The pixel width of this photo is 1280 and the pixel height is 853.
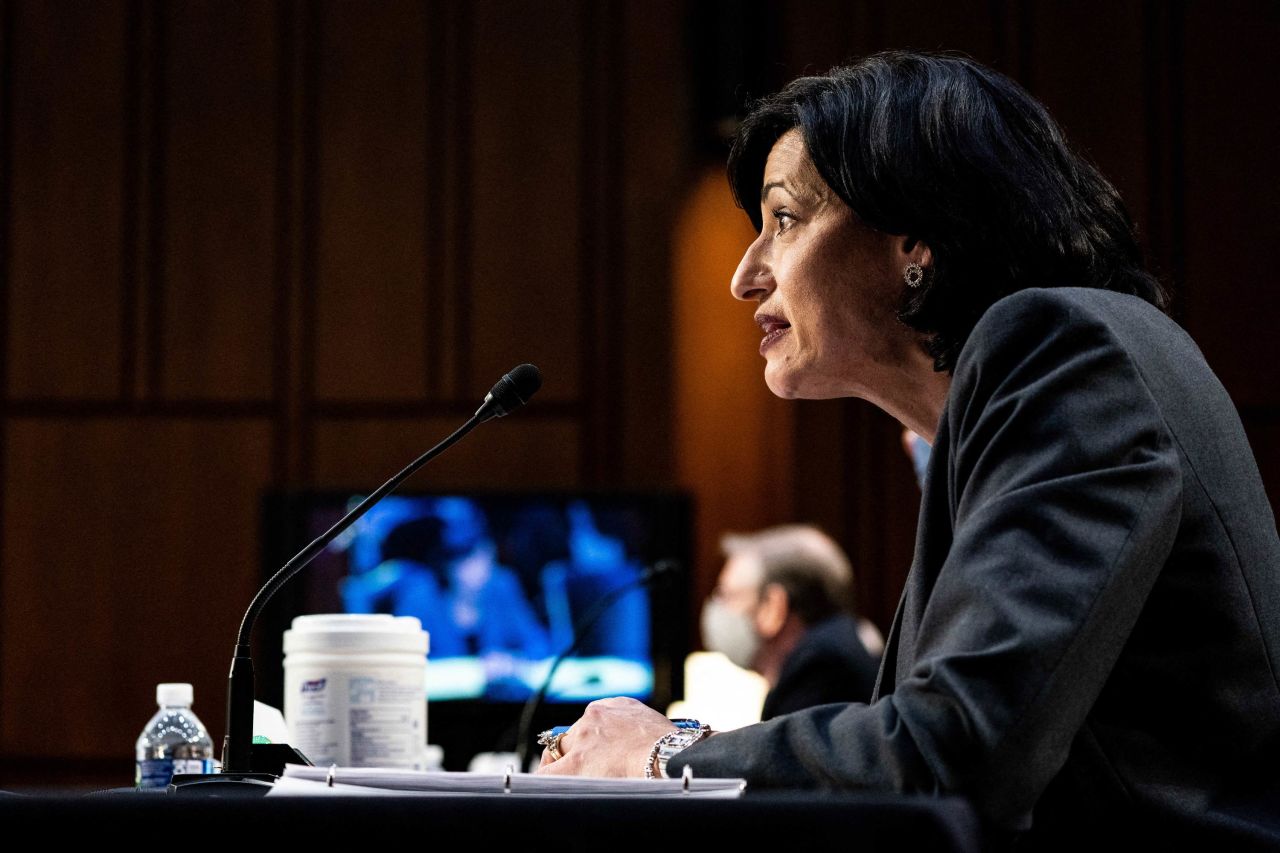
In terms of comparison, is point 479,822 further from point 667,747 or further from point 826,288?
point 826,288

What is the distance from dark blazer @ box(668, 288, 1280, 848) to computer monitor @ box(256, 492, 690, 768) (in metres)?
3.35

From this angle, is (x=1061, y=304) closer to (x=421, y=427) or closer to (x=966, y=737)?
(x=966, y=737)

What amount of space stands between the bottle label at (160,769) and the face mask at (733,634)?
2.90m

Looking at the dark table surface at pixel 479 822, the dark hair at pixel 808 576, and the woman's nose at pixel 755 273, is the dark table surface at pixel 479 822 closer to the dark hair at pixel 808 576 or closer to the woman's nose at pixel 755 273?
the woman's nose at pixel 755 273

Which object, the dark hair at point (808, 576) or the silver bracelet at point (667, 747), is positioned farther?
the dark hair at point (808, 576)

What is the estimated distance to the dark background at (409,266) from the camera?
18.1 feet

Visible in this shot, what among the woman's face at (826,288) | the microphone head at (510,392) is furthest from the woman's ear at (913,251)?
the microphone head at (510,392)

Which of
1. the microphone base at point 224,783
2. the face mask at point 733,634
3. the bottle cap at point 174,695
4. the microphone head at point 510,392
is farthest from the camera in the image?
the face mask at point 733,634

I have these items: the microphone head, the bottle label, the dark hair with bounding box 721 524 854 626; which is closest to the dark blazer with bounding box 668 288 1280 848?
the microphone head

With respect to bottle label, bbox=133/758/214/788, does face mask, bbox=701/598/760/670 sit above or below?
below

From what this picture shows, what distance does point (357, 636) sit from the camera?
6.28 feet

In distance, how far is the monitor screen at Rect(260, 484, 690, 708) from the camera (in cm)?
468

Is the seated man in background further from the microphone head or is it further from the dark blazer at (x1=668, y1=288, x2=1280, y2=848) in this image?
the dark blazer at (x1=668, y1=288, x2=1280, y2=848)

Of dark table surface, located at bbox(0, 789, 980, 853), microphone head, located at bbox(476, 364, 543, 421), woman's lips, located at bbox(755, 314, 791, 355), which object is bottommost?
dark table surface, located at bbox(0, 789, 980, 853)
